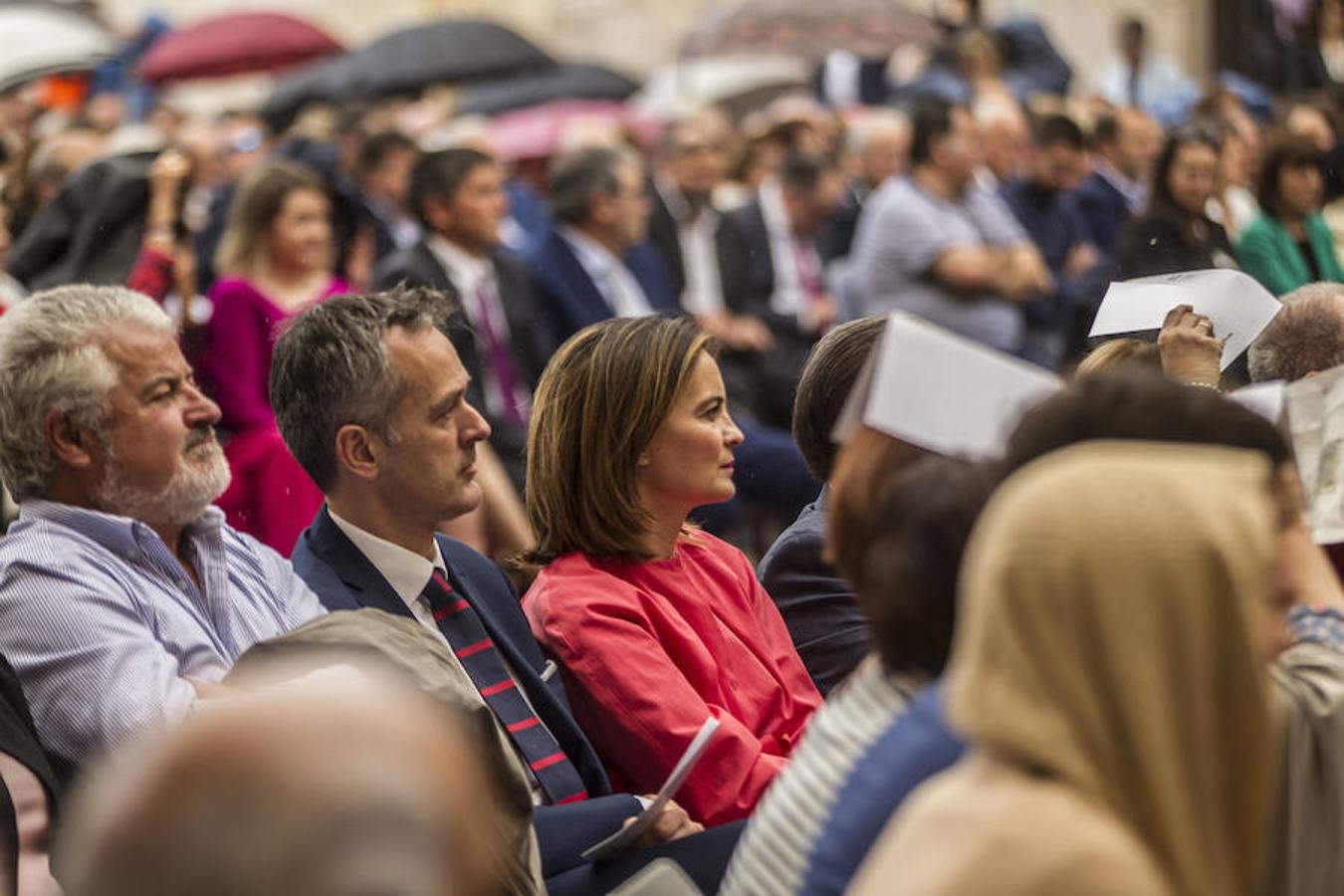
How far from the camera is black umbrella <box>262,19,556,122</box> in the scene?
1449 cm

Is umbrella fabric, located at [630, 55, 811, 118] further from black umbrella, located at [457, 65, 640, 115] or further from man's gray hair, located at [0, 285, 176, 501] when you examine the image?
man's gray hair, located at [0, 285, 176, 501]

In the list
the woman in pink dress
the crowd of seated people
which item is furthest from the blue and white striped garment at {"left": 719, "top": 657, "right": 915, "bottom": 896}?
the woman in pink dress

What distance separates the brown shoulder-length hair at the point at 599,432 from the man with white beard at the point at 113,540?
46 cm

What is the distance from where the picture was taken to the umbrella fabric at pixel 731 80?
15688mm

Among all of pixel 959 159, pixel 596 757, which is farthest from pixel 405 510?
pixel 959 159

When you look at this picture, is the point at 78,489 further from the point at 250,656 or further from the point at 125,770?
the point at 125,770

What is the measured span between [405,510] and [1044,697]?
7.05 feet

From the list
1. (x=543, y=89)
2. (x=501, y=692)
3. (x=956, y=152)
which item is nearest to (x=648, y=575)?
(x=501, y=692)

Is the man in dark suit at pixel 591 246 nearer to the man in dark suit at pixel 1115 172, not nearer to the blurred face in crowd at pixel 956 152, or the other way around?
the blurred face in crowd at pixel 956 152

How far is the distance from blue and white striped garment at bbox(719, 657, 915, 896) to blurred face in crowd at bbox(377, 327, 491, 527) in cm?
148

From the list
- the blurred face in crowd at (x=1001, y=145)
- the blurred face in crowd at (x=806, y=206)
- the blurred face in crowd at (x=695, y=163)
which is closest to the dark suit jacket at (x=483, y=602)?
the blurred face in crowd at (x=806, y=206)

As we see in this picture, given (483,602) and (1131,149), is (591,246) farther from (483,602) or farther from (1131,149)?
(483,602)

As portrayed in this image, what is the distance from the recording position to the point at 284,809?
1.79 m

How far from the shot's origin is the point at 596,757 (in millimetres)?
3803
